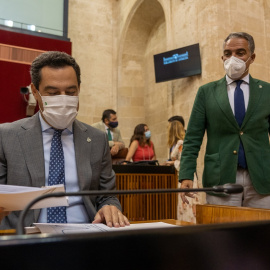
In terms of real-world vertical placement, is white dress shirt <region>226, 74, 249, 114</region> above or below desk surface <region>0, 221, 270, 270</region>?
above

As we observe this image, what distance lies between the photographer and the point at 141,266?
500 mm

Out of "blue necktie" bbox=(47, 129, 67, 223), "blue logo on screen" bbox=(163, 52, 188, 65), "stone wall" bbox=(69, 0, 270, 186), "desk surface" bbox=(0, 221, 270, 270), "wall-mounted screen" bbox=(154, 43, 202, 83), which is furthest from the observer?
"stone wall" bbox=(69, 0, 270, 186)

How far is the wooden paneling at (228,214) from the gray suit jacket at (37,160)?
1.31ft

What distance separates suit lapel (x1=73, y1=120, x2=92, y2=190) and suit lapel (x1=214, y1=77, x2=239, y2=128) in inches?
32.6

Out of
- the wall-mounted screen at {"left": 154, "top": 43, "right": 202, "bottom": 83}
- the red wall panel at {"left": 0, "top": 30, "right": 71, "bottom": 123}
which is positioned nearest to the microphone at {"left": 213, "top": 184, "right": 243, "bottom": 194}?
the wall-mounted screen at {"left": 154, "top": 43, "right": 202, "bottom": 83}

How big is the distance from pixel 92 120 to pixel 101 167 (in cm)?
757

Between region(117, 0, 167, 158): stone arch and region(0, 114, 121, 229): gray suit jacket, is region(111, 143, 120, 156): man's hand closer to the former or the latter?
region(0, 114, 121, 229): gray suit jacket

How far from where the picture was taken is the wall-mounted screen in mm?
6602

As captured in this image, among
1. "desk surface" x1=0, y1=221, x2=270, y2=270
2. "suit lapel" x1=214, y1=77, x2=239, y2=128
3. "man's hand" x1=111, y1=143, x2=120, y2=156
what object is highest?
"suit lapel" x1=214, y1=77, x2=239, y2=128

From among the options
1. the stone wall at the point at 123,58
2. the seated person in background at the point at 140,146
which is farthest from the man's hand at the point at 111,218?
the stone wall at the point at 123,58

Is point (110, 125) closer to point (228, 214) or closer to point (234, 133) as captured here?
point (234, 133)

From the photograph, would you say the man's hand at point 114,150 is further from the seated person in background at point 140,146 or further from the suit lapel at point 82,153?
the suit lapel at point 82,153

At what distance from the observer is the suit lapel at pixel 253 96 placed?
2.03 metres

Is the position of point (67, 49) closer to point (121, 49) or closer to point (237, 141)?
point (121, 49)
